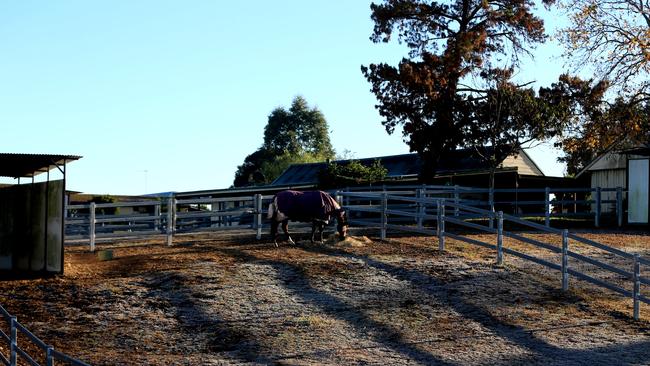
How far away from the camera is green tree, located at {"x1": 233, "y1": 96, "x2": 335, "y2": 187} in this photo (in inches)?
3310

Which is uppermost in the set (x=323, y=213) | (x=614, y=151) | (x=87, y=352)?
(x=614, y=151)

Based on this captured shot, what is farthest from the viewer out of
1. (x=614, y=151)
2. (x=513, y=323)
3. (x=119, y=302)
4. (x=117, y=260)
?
(x=614, y=151)

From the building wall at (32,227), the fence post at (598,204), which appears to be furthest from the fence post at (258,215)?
the fence post at (598,204)

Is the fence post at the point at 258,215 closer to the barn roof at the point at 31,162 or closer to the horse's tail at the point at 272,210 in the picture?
the horse's tail at the point at 272,210

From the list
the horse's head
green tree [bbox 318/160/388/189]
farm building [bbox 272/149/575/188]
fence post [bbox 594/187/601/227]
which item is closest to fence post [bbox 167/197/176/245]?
the horse's head

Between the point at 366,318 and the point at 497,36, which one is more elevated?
the point at 497,36

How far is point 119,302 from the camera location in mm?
15164

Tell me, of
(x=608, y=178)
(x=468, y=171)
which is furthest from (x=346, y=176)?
(x=608, y=178)

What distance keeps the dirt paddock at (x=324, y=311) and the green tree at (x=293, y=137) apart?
63.7 m

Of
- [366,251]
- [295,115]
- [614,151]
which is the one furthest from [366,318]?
[295,115]

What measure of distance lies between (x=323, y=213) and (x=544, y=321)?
8268mm

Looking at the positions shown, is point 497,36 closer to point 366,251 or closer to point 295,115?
point 366,251

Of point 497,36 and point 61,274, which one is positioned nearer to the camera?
point 61,274

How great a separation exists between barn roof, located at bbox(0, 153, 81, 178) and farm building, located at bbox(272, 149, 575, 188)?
21039 millimetres
